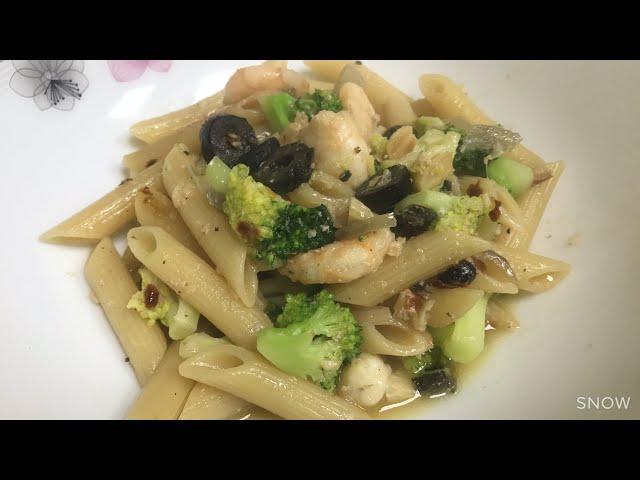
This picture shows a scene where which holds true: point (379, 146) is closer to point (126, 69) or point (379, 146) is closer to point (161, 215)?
point (161, 215)

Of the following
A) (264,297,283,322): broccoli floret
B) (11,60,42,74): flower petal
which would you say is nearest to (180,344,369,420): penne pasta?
(264,297,283,322): broccoli floret

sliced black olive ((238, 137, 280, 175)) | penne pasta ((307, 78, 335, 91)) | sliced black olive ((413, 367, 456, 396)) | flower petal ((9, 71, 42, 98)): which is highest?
penne pasta ((307, 78, 335, 91))

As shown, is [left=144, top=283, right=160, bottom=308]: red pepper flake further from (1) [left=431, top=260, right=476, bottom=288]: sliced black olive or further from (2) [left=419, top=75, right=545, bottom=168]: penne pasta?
(2) [left=419, top=75, right=545, bottom=168]: penne pasta

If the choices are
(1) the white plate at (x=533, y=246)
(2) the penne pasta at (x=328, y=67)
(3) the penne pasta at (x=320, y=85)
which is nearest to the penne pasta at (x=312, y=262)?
(1) the white plate at (x=533, y=246)

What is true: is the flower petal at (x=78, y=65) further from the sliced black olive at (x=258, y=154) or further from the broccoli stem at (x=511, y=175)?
the broccoli stem at (x=511, y=175)

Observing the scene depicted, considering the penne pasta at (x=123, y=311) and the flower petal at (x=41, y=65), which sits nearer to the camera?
the penne pasta at (x=123, y=311)

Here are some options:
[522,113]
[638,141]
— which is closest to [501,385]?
[638,141]
